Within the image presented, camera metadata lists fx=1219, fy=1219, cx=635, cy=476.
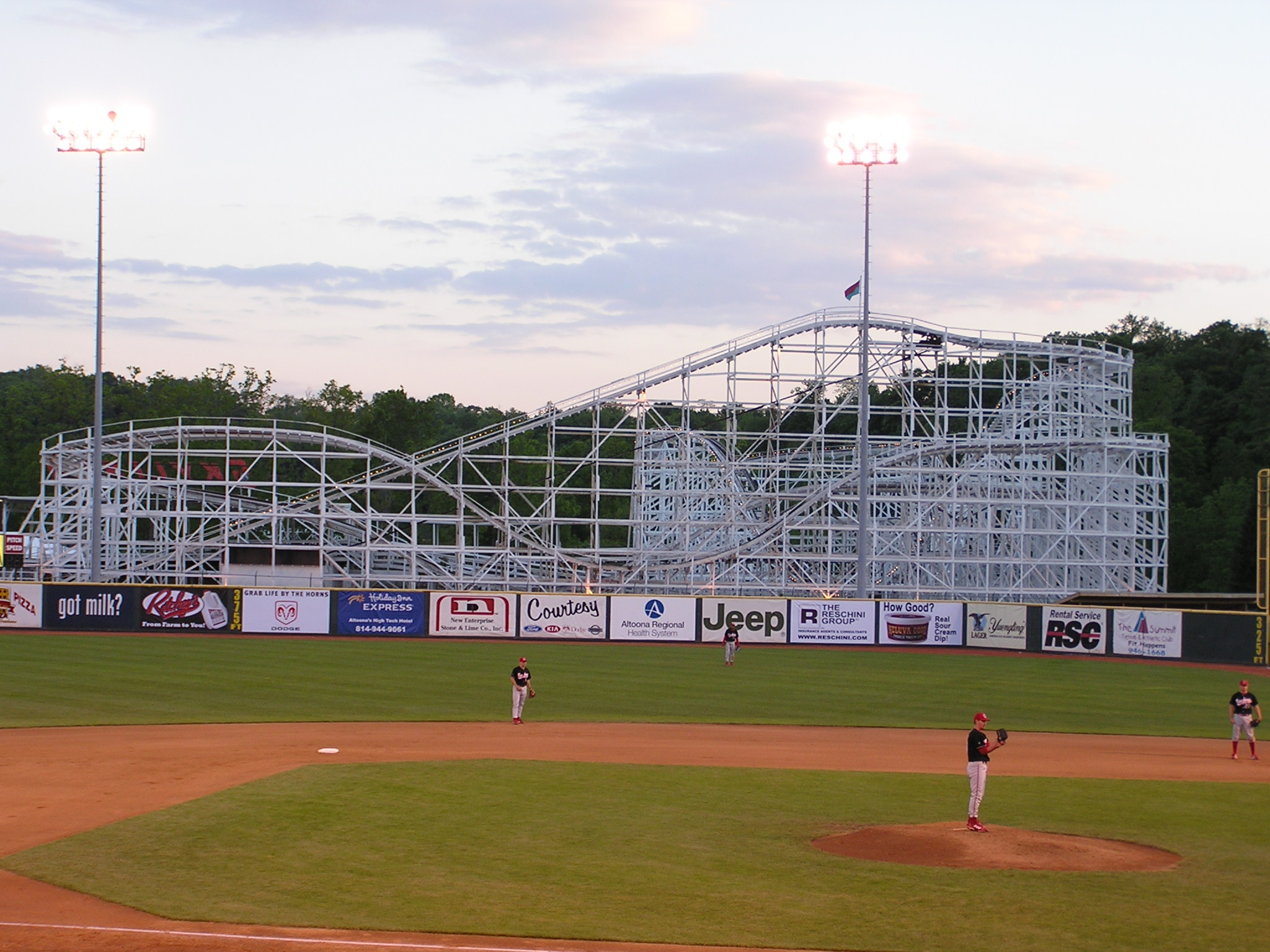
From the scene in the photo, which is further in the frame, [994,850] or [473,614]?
[473,614]

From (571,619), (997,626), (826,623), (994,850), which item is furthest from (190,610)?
(994,850)

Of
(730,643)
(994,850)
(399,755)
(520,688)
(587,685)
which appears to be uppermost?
(520,688)

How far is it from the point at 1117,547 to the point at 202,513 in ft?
119

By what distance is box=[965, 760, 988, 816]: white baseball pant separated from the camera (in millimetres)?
13945

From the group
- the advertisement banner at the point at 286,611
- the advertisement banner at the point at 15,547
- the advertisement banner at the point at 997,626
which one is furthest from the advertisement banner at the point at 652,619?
the advertisement banner at the point at 15,547

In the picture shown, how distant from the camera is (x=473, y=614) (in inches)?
1419

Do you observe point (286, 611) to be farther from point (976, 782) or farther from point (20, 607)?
point (976, 782)

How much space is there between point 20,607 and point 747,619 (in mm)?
21197

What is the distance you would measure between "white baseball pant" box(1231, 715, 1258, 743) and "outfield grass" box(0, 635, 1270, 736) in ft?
8.55

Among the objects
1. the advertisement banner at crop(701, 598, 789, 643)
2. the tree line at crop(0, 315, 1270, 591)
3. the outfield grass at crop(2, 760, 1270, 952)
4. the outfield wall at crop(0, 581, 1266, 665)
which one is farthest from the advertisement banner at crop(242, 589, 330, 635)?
the tree line at crop(0, 315, 1270, 591)

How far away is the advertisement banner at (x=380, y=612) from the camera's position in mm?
36031

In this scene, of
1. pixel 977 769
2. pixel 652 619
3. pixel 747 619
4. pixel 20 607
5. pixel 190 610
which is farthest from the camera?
pixel 747 619

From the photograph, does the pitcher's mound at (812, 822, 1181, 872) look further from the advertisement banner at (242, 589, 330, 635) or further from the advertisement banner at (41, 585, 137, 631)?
the advertisement banner at (41, 585, 137, 631)

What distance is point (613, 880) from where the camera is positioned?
11.5 metres
